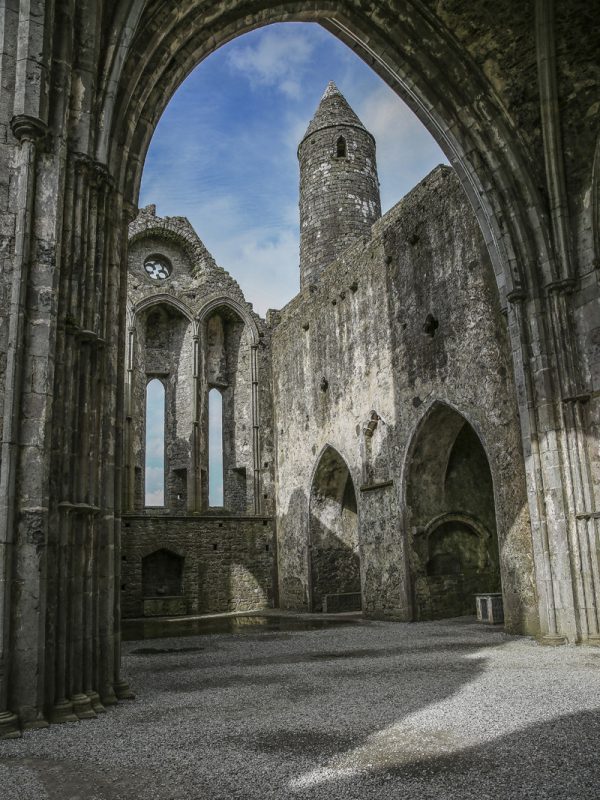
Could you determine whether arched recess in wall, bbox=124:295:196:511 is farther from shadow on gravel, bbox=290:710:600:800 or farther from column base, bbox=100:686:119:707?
shadow on gravel, bbox=290:710:600:800

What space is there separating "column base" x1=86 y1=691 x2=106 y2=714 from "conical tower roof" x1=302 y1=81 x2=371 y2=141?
16.8 meters

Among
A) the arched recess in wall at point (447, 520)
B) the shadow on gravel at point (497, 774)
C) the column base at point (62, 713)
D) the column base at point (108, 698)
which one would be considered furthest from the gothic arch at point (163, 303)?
the shadow on gravel at point (497, 774)

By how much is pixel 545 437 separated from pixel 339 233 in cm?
1068

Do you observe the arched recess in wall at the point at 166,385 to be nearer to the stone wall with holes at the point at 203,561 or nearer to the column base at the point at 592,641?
the stone wall with holes at the point at 203,561

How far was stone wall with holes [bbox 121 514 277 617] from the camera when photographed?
14.6 meters

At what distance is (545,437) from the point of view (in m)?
8.08

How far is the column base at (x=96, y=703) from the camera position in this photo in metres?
4.76

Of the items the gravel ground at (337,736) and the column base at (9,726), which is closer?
the gravel ground at (337,736)

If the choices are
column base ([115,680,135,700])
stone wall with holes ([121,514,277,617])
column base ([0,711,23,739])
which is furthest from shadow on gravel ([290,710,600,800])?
stone wall with holes ([121,514,277,617])

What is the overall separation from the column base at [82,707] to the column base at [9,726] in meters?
0.46

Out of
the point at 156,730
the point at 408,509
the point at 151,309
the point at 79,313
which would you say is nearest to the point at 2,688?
the point at 156,730

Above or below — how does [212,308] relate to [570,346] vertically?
above

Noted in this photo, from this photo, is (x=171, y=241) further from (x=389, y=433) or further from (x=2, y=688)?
(x=2, y=688)

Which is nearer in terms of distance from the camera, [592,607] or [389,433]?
[592,607]
